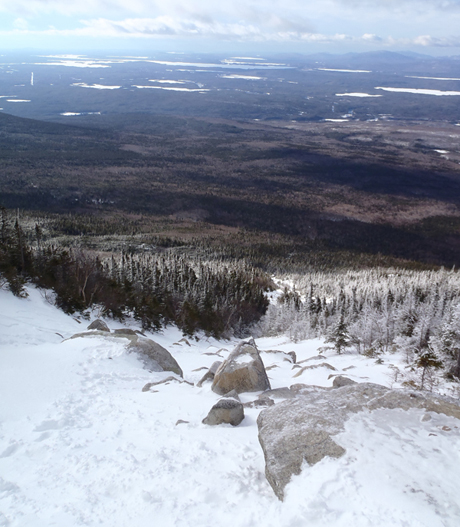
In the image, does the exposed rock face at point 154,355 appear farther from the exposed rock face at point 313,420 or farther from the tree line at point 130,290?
the tree line at point 130,290

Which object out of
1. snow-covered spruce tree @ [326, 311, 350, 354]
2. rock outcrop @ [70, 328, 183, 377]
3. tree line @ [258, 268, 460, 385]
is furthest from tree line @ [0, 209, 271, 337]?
snow-covered spruce tree @ [326, 311, 350, 354]

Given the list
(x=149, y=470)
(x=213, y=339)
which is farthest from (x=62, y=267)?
(x=149, y=470)

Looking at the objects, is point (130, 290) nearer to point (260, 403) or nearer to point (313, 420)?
point (260, 403)

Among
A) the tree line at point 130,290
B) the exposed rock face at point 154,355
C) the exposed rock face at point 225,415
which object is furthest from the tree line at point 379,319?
the exposed rock face at point 154,355

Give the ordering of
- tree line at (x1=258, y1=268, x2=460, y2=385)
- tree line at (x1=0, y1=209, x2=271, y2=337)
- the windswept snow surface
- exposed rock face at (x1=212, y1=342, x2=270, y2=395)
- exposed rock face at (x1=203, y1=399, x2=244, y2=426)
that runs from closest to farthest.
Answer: the windswept snow surface
exposed rock face at (x1=203, y1=399, x2=244, y2=426)
exposed rock face at (x1=212, y1=342, x2=270, y2=395)
tree line at (x1=258, y1=268, x2=460, y2=385)
tree line at (x1=0, y1=209, x2=271, y2=337)

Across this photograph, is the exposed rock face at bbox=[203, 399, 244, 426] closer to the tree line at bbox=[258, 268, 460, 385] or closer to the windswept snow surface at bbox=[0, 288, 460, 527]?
the windswept snow surface at bbox=[0, 288, 460, 527]
